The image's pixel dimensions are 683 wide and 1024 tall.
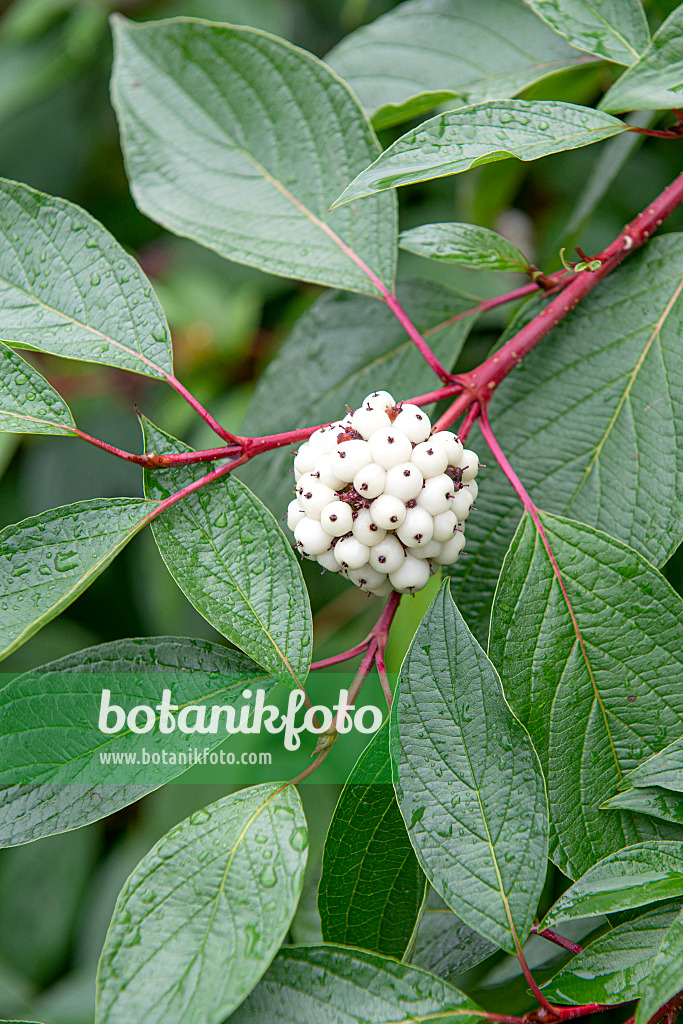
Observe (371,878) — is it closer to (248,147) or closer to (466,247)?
(466,247)

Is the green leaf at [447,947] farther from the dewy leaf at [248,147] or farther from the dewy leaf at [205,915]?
the dewy leaf at [248,147]

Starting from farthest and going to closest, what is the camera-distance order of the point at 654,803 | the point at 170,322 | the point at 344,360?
the point at 170,322 < the point at 344,360 < the point at 654,803

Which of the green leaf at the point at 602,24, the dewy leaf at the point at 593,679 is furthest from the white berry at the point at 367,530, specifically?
the green leaf at the point at 602,24

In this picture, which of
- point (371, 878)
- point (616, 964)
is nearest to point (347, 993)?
point (371, 878)

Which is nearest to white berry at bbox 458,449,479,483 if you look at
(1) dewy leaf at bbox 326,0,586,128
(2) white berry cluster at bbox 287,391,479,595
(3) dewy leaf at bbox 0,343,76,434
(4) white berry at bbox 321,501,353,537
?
(2) white berry cluster at bbox 287,391,479,595

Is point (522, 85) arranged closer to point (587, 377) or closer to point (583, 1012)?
point (587, 377)

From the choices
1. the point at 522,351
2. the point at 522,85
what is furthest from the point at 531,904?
the point at 522,85
